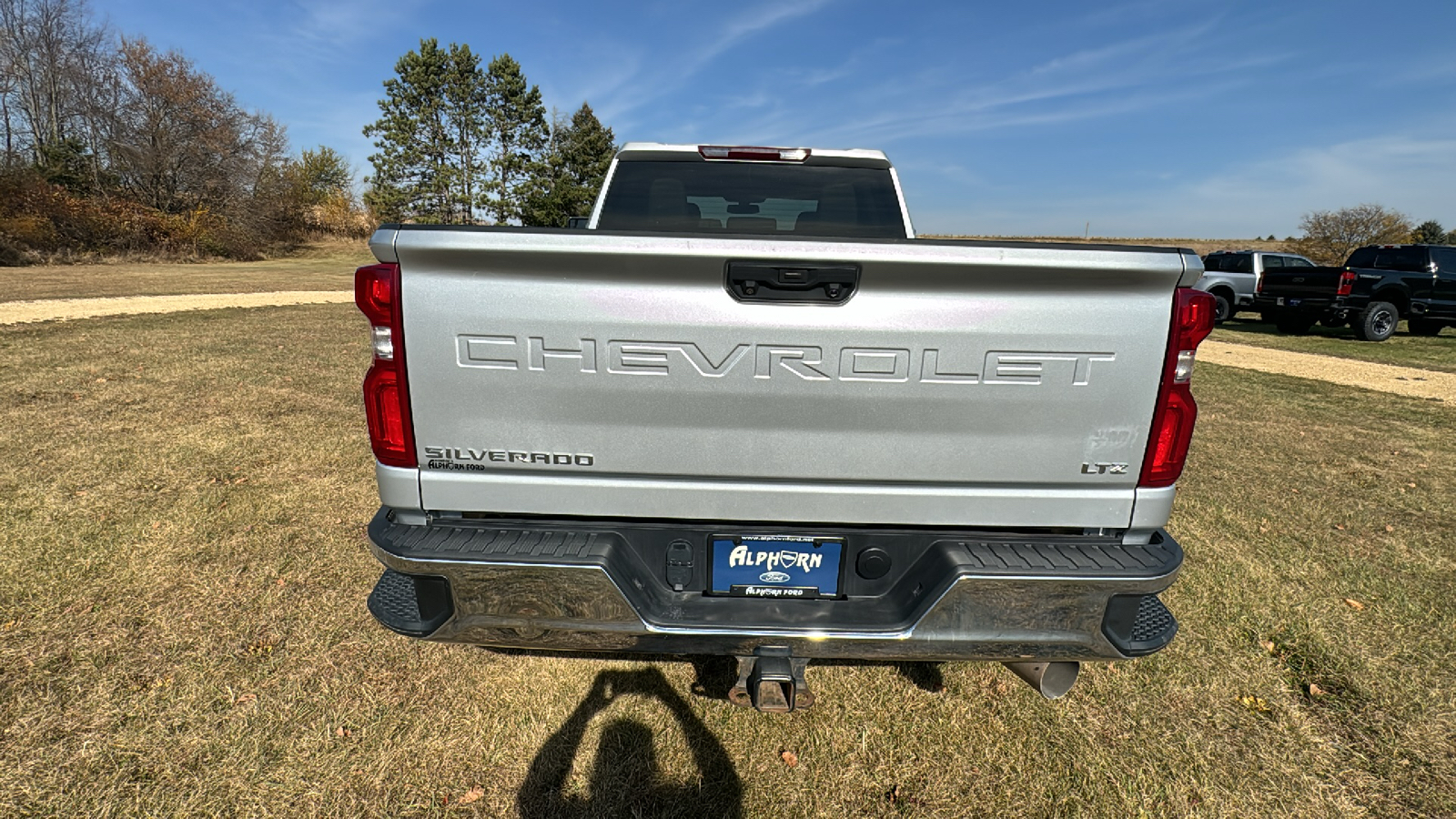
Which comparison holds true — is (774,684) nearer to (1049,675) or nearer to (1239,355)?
(1049,675)

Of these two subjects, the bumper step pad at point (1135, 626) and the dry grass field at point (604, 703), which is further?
the dry grass field at point (604, 703)

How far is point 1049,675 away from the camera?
2.17 m

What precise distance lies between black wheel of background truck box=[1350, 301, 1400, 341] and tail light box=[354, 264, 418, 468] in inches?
740

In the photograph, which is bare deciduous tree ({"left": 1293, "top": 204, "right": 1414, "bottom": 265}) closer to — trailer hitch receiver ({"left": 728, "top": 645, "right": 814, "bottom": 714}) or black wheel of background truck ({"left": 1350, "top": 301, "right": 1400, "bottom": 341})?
black wheel of background truck ({"left": 1350, "top": 301, "right": 1400, "bottom": 341})

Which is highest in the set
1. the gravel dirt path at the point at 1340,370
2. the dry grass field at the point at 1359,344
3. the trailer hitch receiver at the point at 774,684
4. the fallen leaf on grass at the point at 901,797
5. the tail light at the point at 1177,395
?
the tail light at the point at 1177,395

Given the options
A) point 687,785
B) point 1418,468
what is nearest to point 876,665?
point 687,785

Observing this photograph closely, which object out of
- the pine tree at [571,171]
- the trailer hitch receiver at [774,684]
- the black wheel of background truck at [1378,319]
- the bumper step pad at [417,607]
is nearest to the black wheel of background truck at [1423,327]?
the black wheel of background truck at [1378,319]

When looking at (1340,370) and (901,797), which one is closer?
(901,797)

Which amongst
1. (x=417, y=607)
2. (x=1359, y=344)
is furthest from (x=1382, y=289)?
(x=417, y=607)

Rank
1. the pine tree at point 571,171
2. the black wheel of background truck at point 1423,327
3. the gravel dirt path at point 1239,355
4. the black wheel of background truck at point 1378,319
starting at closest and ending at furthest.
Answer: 1. the gravel dirt path at point 1239,355
2. the black wheel of background truck at point 1378,319
3. the black wheel of background truck at point 1423,327
4. the pine tree at point 571,171

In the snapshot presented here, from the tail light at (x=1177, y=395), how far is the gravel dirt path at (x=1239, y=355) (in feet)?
32.7

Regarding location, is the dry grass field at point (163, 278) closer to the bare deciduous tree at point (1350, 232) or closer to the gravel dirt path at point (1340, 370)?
the gravel dirt path at point (1340, 370)

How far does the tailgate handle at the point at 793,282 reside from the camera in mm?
1678

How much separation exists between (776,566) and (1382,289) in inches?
717
